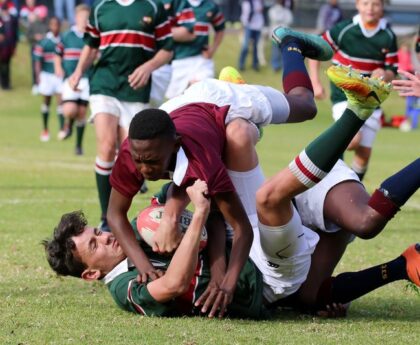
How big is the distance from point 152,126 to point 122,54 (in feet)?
14.4

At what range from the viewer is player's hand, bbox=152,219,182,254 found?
552 centimetres

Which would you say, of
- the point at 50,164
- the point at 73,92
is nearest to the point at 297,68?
the point at 50,164

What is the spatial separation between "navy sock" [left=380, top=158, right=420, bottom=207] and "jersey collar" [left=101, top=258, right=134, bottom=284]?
1.54 meters

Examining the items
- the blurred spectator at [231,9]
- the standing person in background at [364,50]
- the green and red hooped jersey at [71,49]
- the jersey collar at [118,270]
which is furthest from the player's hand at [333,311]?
the blurred spectator at [231,9]

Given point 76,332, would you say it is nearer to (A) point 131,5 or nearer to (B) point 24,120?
(A) point 131,5

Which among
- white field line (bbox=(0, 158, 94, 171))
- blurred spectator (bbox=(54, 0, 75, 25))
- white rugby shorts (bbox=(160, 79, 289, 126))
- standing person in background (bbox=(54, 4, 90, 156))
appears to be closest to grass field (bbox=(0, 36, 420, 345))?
white field line (bbox=(0, 158, 94, 171))

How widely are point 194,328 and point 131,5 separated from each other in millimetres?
4956

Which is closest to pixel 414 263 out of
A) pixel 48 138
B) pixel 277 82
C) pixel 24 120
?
pixel 48 138

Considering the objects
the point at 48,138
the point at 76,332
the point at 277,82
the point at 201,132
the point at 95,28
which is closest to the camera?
the point at 76,332

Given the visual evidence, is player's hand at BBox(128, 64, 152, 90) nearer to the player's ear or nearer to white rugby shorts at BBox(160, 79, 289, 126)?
white rugby shorts at BBox(160, 79, 289, 126)

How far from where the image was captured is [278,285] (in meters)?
5.83

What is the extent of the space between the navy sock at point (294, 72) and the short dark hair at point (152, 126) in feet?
5.71

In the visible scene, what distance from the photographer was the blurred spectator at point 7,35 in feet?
A: 98.6

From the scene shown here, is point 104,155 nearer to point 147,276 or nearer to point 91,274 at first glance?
point 91,274
